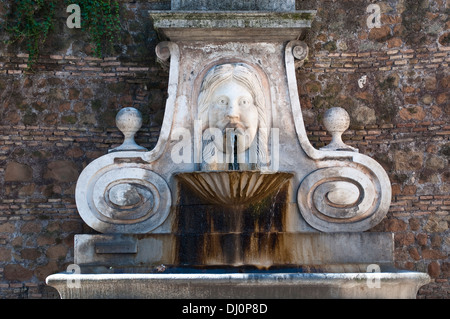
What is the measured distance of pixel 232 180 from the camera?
516cm

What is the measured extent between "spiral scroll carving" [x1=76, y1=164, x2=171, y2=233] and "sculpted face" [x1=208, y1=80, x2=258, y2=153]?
59cm

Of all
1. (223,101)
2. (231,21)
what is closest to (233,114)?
(223,101)

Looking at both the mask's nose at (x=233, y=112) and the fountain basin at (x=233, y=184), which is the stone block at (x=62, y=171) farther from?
the mask's nose at (x=233, y=112)

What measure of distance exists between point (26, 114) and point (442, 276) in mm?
3848

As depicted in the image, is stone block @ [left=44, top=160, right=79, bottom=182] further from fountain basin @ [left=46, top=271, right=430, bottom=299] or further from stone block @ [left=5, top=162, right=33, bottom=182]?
fountain basin @ [left=46, top=271, right=430, bottom=299]

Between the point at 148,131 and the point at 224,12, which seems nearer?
the point at 224,12

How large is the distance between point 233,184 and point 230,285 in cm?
77

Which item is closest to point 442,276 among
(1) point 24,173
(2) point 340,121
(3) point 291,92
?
(2) point 340,121

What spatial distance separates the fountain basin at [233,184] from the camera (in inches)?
203

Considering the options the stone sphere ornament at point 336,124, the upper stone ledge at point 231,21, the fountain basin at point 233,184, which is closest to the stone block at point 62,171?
the fountain basin at point 233,184

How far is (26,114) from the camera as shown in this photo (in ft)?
20.7

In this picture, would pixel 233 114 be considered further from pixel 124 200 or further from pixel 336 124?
pixel 124 200

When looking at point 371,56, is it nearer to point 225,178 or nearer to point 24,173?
point 225,178
